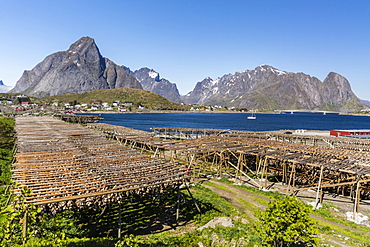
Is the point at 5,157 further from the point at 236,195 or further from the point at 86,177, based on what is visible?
the point at 236,195

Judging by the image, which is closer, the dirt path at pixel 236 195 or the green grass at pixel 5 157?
the dirt path at pixel 236 195

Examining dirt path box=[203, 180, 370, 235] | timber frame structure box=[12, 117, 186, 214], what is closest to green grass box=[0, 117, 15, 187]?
timber frame structure box=[12, 117, 186, 214]

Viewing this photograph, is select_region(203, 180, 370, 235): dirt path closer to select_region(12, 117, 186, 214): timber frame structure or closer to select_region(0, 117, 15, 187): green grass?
select_region(12, 117, 186, 214): timber frame structure

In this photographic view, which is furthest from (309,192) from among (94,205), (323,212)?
(94,205)

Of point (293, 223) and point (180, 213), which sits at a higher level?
point (293, 223)

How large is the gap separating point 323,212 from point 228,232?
8.78 meters

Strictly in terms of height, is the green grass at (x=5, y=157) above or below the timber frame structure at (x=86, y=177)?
below

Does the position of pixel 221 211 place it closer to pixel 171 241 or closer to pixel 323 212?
pixel 171 241

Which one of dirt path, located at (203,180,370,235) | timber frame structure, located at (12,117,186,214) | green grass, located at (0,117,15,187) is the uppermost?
timber frame structure, located at (12,117,186,214)

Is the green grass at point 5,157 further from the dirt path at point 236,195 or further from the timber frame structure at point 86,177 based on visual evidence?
the dirt path at point 236,195

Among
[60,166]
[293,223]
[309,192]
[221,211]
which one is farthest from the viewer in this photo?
[309,192]

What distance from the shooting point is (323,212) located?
16219 mm

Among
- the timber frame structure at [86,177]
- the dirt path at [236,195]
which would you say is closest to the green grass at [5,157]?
the timber frame structure at [86,177]

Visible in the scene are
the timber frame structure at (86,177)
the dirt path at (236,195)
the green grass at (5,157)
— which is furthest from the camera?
the green grass at (5,157)
